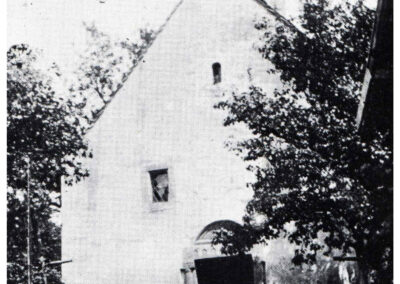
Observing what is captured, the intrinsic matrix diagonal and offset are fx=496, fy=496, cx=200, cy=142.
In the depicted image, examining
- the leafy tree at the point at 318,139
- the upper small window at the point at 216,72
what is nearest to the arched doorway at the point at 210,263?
the leafy tree at the point at 318,139

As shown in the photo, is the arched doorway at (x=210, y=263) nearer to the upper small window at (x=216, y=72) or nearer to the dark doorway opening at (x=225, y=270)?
the dark doorway opening at (x=225, y=270)

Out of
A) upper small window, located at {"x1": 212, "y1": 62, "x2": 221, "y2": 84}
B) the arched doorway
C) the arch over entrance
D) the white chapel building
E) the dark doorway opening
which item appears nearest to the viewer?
the dark doorway opening

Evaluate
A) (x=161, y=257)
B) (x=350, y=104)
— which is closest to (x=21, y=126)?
(x=161, y=257)

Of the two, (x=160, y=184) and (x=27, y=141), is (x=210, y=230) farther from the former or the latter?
(x=27, y=141)

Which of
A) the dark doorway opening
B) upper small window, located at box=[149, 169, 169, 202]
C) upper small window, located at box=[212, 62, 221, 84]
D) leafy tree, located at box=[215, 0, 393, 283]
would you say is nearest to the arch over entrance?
the dark doorway opening

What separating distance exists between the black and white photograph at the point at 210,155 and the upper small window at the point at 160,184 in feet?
0.11

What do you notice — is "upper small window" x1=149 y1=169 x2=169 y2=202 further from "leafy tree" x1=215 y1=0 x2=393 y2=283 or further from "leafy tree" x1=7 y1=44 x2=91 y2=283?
"leafy tree" x1=215 y1=0 x2=393 y2=283

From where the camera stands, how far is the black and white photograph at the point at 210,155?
349 inches

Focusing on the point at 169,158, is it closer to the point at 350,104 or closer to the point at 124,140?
the point at 124,140

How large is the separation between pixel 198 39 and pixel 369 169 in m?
10.9

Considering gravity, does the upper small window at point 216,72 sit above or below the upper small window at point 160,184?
above

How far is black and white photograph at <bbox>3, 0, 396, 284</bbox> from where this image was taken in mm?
8867

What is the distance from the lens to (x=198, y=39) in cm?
1464

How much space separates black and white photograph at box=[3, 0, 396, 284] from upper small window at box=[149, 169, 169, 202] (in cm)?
3
